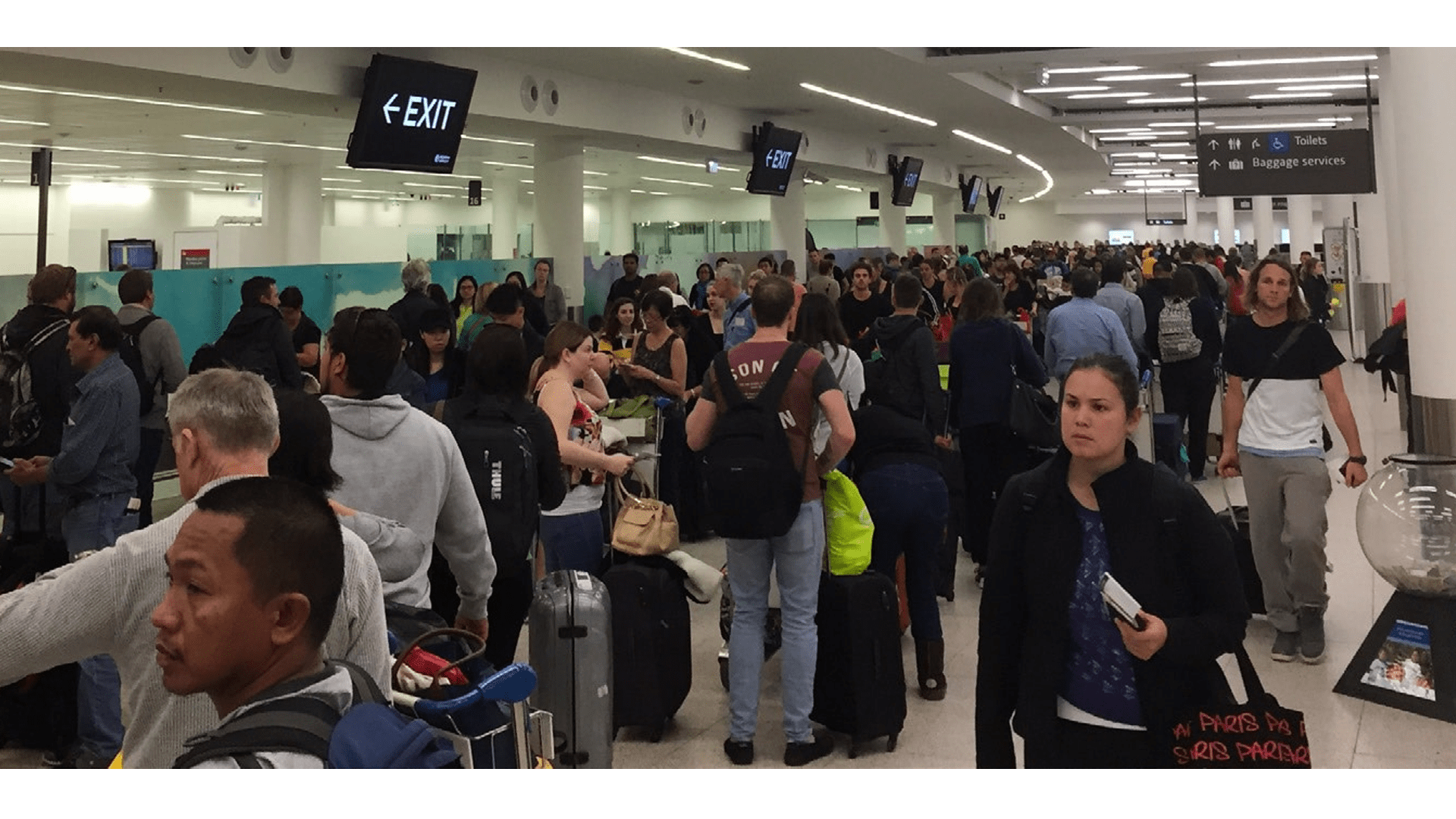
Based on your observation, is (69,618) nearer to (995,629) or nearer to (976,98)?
(995,629)

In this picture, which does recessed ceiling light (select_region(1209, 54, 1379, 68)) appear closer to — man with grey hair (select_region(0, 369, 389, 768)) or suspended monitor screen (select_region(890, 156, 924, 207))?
suspended monitor screen (select_region(890, 156, 924, 207))

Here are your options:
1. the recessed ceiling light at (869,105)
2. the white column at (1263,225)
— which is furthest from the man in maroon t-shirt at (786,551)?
the white column at (1263,225)

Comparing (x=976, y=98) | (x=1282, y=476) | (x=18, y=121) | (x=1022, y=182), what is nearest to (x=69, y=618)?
(x=1282, y=476)

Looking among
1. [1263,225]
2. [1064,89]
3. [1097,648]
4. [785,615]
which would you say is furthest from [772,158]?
[1263,225]

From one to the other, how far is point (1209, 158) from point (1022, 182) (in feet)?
83.0

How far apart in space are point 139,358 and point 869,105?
12.5 metres

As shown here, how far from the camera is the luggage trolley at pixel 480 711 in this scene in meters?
2.49

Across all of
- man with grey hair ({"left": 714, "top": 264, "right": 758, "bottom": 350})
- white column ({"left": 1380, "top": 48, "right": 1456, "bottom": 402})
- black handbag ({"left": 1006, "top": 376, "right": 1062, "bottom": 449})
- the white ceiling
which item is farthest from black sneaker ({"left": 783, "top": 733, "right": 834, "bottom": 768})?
the white ceiling

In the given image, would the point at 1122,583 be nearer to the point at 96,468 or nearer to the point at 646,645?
the point at 646,645

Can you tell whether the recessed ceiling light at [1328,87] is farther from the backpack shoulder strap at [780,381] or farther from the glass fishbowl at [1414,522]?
the backpack shoulder strap at [780,381]

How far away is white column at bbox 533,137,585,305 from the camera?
15102mm

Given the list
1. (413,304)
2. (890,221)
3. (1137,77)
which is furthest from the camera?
(890,221)

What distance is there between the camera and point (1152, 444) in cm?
877

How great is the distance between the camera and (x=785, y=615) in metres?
4.74
